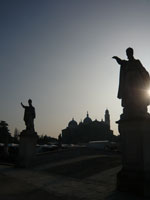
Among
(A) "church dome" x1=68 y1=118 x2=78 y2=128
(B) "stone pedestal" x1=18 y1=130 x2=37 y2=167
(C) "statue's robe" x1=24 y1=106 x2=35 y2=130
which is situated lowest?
(B) "stone pedestal" x1=18 y1=130 x2=37 y2=167

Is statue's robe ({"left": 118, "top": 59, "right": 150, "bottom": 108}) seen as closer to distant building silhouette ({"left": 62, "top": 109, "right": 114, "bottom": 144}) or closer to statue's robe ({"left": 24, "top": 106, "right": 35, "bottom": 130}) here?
statue's robe ({"left": 24, "top": 106, "right": 35, "bottom": 130})

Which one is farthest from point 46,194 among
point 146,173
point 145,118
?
point 145,118

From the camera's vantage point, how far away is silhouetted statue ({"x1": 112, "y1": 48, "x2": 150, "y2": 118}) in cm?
745

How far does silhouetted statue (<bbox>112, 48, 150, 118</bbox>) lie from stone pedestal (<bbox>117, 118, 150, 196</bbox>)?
354mm

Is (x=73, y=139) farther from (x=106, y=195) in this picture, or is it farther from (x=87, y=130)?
(x=106, y=195)

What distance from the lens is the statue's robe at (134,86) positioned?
750cm

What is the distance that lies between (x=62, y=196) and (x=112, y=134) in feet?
397

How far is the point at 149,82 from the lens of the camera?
7.64m

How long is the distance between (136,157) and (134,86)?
7.00 ft

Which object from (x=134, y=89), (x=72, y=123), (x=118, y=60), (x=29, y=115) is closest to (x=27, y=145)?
(x=29, y=115)

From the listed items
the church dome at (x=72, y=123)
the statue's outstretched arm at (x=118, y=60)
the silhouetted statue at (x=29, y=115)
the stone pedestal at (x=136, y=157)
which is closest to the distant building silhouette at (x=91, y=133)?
the church dome at (x=72, y=123)

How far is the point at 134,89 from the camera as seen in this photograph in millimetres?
7598

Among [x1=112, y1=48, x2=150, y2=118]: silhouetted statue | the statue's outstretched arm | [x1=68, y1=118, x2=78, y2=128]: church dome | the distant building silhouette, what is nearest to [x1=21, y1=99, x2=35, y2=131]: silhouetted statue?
the statue's outstretched arm

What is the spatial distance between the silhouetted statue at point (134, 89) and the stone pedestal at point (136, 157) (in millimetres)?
354
